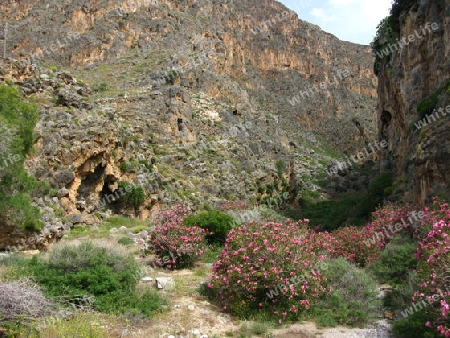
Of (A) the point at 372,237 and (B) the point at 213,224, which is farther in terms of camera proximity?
(B) the point at 213,224

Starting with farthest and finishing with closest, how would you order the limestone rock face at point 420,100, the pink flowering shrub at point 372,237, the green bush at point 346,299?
1. the limestone rock face at point 420,100
2. the pink flowering shrub at point 372,237
3. the green bush at point 346,299

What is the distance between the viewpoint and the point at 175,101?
3228 centimetres

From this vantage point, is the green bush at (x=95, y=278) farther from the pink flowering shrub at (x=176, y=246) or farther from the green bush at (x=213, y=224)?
the green bush at (x=213, y=224)

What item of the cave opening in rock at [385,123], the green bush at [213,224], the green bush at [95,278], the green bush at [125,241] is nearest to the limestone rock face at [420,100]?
the cave opening in rock at [385,123]

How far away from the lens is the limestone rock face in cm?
1366

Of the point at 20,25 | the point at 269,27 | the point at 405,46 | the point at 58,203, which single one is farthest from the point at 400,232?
the point at 269,27

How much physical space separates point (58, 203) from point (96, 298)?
29.7ft

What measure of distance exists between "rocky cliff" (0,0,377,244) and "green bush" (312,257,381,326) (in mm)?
11653

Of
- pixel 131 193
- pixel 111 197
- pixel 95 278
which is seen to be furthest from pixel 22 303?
pixel 131 193

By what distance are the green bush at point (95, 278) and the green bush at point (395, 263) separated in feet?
18.9

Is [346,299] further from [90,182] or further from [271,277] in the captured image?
[90,182]

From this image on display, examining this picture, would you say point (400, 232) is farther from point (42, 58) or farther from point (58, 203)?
point (42, 58)

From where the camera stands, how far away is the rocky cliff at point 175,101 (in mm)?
18781

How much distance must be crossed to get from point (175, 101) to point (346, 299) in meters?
26.6
